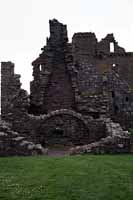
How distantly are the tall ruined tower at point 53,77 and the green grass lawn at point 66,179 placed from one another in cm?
1217

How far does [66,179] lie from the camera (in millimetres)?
13867

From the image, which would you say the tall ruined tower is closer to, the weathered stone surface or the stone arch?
the stone arch

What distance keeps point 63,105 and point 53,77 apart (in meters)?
2.00

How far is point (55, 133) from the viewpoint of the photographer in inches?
1047

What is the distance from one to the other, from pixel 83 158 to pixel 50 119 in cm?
820

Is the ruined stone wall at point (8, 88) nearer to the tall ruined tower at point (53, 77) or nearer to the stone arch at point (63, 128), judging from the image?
the tall ruined tower at point (53, 77)

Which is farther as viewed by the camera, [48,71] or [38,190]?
[48,71]

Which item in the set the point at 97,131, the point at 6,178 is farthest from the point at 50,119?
the point at 6,178

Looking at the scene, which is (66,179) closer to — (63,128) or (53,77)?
(63,128)

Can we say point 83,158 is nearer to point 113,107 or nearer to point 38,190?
point 38,190

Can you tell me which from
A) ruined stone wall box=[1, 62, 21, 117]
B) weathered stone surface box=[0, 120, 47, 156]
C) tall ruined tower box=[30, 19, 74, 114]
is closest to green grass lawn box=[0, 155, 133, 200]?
weathered stone surface box=[0, 120, 47, 156]

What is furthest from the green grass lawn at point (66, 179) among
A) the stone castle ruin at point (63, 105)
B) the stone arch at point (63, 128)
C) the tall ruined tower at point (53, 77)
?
the tall ruined tower at point (53, 77)

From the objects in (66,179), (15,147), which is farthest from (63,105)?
(66,179)

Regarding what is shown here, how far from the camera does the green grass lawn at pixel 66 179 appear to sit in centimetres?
1216
